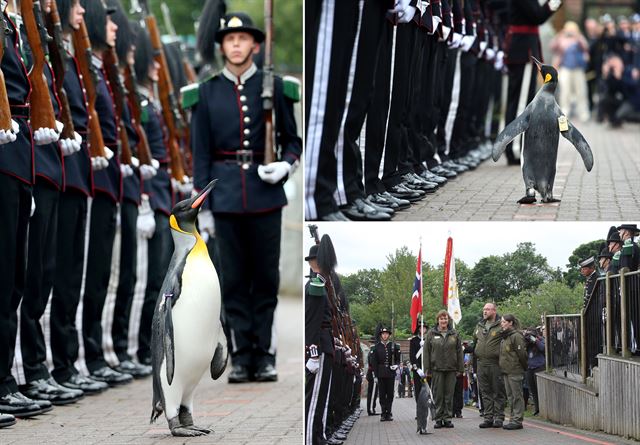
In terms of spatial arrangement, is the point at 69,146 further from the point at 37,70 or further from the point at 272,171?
the point at 272,171

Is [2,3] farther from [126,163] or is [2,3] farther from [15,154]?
[126,163]

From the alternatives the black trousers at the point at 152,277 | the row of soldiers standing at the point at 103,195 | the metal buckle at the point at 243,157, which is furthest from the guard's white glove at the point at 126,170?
the black trousers at the point at 152,277

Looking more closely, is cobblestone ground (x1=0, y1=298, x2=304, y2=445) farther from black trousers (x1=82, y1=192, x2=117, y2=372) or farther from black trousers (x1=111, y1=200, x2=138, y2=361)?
black trousers (x1=111, y1=200, x2=138, y2=361)

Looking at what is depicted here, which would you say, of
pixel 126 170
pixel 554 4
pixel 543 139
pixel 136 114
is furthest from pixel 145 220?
pixel 543 139

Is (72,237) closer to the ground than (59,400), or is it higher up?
higher up

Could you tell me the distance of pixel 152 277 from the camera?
34.4 ft

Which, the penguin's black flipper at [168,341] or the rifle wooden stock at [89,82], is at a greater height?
the rifle wooden stock at [89,82]

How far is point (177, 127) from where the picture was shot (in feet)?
38.3

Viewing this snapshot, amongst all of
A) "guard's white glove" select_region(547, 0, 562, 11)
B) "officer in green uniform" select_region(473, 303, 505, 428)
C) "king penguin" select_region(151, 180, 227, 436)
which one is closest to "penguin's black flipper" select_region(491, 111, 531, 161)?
"officer in green uniform" select_region(473, 303, 505, 428)

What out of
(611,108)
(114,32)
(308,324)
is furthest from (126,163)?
(611,108)

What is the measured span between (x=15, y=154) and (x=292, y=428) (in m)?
1.75

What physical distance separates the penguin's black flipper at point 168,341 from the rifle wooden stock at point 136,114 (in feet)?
12.0

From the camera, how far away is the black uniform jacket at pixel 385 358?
200 inches

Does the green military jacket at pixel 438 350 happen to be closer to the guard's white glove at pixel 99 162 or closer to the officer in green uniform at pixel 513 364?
the officer in green uniform at pixel 513 364
